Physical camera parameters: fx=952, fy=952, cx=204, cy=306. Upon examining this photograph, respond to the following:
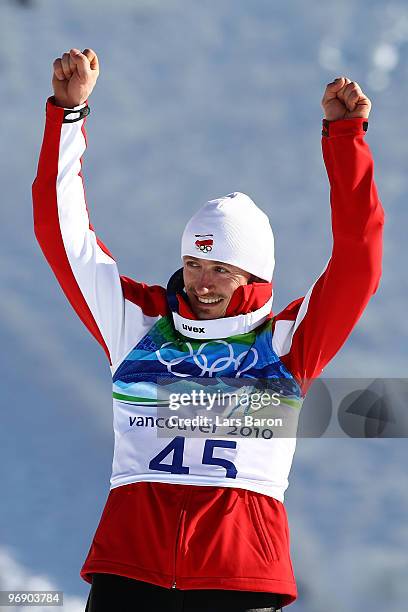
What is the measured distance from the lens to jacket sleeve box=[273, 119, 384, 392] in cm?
267

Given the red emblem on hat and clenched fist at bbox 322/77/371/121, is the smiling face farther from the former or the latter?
clenched fist at bbox 322/77/371/121

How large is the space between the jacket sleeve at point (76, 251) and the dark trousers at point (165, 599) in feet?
2.25

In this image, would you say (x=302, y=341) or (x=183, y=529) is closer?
(x=183, y=529)

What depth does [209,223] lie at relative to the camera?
3.02m

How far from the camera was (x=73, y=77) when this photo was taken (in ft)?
9.64

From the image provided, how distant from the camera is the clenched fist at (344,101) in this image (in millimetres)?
2754

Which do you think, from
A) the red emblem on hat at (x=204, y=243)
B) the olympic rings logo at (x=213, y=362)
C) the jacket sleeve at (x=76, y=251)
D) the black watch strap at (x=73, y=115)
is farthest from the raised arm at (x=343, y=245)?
the black watch strap at (x=73, y=115)

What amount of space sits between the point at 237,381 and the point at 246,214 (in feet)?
1.95

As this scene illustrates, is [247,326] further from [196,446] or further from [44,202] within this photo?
[44,202]

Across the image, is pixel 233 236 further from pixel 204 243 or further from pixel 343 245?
A: pixel 343 245

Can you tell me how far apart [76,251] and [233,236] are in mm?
495

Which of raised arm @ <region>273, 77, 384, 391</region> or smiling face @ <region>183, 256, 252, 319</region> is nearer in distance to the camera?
raised arm @ <region>273, 77, 384, 391</region>

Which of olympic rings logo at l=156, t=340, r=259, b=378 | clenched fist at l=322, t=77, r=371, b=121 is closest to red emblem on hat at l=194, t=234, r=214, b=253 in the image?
olympic rings logo at l=156, t=340, r=259, b=378

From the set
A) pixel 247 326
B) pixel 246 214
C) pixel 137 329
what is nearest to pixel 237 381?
pixel 247 326
